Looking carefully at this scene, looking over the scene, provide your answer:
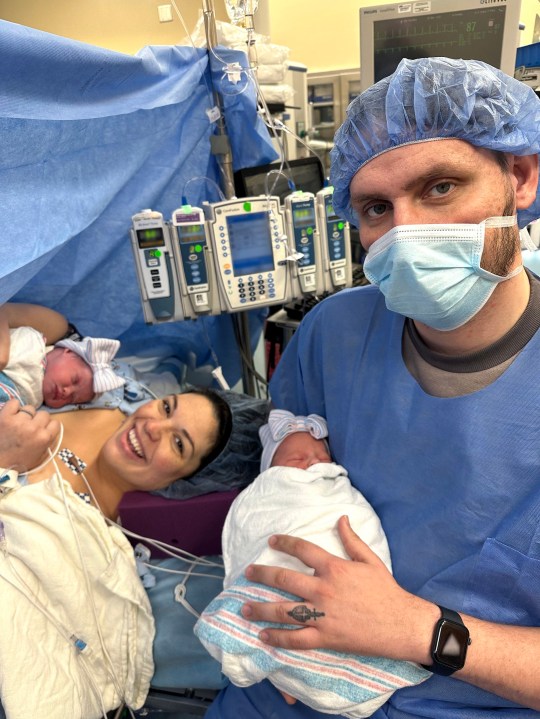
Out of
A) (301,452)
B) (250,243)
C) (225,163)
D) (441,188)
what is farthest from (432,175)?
(225,163)

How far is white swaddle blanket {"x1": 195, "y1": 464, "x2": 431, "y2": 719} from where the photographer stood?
0.88 metres

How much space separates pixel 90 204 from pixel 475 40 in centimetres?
154

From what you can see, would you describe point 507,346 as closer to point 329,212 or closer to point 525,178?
point 525,178

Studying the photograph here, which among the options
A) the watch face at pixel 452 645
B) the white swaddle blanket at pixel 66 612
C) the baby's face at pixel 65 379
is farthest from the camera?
the baby's face at pixel 65 379

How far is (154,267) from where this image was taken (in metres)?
1.69

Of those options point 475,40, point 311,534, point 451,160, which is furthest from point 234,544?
point 475,40

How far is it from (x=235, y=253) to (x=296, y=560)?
1.14 metres

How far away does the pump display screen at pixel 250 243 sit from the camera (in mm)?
1775

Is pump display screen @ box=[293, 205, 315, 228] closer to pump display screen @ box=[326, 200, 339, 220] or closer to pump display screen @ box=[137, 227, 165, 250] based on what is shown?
pump display screen @ box=[326, 200, 339, 220]

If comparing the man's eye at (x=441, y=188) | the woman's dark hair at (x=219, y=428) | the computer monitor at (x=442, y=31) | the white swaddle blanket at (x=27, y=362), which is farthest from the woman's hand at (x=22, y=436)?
the computer monitor at (x=442, y=31)

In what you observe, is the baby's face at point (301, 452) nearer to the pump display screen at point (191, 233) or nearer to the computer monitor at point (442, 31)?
the pump display screen at point (191, 233)

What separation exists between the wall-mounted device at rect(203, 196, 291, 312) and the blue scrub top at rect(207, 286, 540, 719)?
72cm

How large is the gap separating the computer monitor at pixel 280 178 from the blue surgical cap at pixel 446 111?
1.22 m

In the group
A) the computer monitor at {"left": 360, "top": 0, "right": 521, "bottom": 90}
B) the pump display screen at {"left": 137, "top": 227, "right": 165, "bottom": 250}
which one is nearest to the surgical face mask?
the pump display screen at {"left": 137, "top": 227, "right": 165, "bottom": 250}
